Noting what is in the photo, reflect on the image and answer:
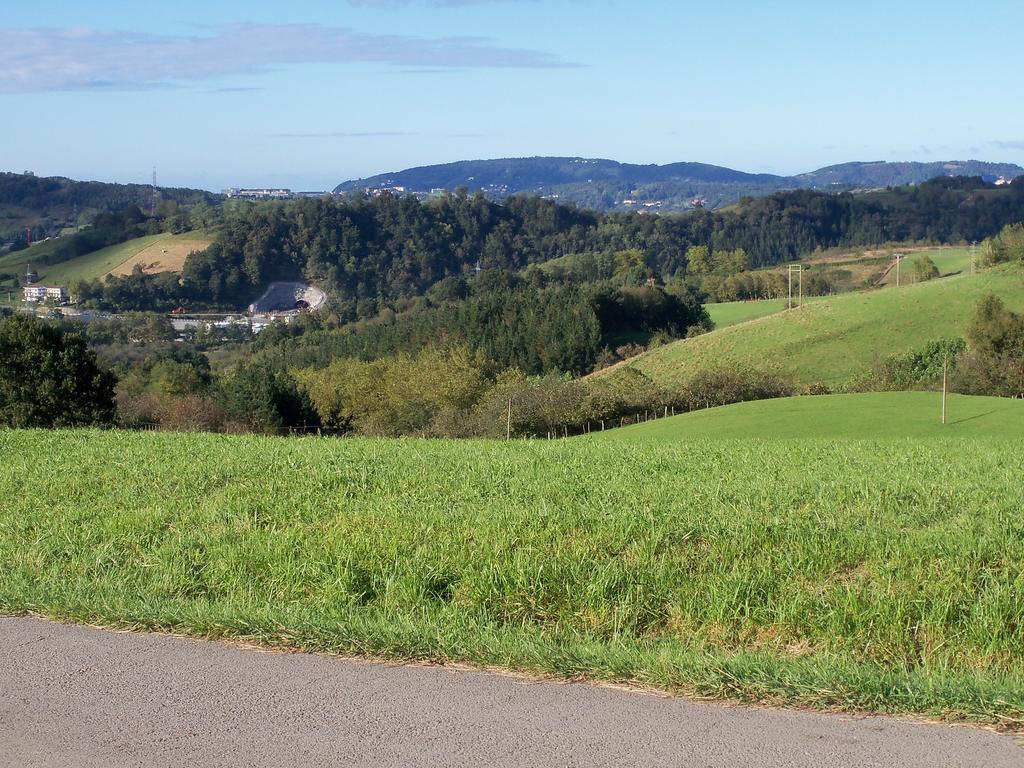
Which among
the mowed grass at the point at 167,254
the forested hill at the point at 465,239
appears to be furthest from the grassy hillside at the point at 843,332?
the mowed grass at the point at 167,254

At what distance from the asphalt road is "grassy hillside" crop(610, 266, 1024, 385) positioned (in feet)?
213

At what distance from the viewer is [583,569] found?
22.3ft

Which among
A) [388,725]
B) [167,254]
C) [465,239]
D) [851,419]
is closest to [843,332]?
[851,419]

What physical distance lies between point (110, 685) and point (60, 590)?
1882mm

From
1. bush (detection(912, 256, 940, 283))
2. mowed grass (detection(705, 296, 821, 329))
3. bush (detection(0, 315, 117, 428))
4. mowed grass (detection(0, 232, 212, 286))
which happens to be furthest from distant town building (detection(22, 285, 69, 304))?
bush (detection(0, 315, 117, 428))

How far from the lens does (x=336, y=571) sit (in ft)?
22.7

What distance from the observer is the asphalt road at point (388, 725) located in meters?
4.25

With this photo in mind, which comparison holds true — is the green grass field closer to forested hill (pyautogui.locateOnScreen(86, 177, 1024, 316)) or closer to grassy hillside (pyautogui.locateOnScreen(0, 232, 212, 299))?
forested hill (pyautogui.locateOnScreen(86, 177, 1024, 316))

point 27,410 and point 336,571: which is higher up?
point 336,571

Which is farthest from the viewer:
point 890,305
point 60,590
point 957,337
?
point 890,305

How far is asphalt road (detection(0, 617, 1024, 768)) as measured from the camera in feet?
14.0

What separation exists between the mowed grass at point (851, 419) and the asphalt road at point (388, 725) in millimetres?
28253

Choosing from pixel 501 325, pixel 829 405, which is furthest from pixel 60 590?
pixel 501 325

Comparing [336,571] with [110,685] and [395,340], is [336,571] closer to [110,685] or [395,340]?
[110,685]
